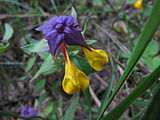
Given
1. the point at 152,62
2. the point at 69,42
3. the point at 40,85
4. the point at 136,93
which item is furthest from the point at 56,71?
the point at 136,93

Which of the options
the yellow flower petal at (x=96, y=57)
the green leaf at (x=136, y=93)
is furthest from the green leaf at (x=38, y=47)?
the green leaf at (x=136, y=93)

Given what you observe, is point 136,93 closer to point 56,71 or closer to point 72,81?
point 72,81

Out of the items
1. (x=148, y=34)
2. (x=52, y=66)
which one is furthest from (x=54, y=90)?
(x=148, y=34)

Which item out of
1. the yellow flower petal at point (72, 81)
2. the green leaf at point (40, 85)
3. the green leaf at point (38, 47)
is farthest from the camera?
the green leaf at point (40, 85)

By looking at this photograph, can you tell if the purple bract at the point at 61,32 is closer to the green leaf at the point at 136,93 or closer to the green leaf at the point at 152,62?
the green leaf at the point at 136,93

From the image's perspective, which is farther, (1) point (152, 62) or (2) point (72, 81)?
(1) point (152, 62)

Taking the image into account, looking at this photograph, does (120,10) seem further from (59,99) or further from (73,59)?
(73,59)

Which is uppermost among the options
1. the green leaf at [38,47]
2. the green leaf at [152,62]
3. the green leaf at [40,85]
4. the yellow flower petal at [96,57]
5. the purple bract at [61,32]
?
the purple bract at [61,32]
